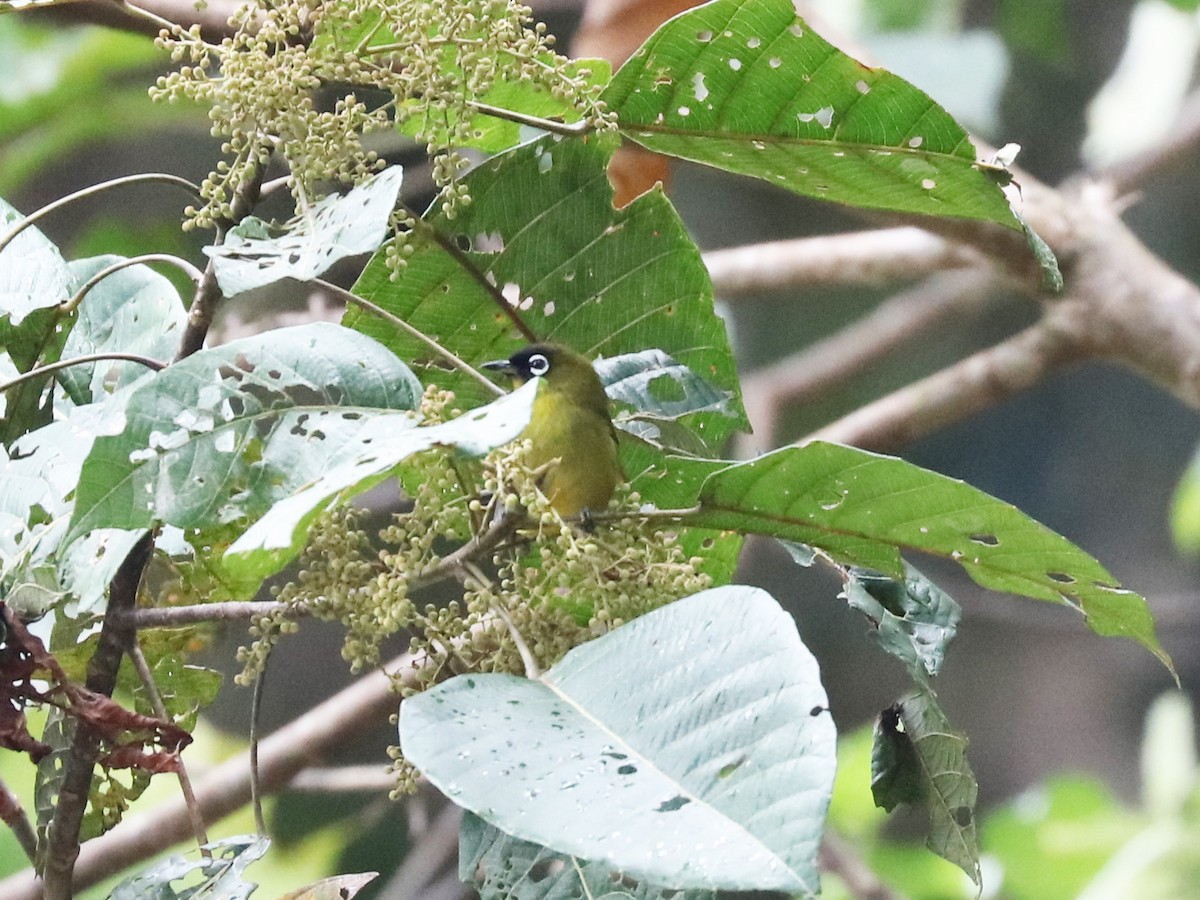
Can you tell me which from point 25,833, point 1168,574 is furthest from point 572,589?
point 1168,574

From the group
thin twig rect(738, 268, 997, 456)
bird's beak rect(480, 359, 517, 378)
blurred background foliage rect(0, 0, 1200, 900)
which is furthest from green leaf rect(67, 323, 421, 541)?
thin twig rect(738, 268, 997, 456)

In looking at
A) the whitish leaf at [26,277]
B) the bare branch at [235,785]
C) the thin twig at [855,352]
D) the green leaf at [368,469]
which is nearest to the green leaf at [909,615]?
the green leaf at [368,469]

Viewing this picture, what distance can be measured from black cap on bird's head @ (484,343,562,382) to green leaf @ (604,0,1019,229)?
16cm

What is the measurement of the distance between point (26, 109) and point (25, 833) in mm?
2363

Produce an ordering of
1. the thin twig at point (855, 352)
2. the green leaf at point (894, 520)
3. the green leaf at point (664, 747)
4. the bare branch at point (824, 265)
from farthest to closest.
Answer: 1. the thin twig at point (855, 352)
2. the bare branch at point (824, 265)
3. the green leaf at point (894, 520)
4. the green leaf at point (664, 747)

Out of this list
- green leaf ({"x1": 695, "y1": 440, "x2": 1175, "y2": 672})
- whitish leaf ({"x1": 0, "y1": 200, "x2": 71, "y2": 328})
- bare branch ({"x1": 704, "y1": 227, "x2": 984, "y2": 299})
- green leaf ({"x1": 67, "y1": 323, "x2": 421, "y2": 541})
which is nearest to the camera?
green leaf ({"x1": 67, "y1": 323, "x2": 421, "y2": 541})

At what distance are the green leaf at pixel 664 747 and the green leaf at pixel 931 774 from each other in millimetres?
266

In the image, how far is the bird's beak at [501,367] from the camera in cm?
93

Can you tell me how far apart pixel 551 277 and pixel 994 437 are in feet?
10.2

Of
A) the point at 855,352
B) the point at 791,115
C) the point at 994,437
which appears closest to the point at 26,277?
the point at 791,115

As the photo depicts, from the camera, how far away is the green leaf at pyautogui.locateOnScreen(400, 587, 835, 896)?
18.0 inches

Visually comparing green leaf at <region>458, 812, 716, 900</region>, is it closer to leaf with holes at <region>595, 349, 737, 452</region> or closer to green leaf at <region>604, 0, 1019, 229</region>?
leaf with holes at <region>595, 349, 737, 452</region>

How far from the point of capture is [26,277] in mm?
854

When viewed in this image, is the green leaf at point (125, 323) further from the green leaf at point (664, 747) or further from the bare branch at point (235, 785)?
the bare branch at point (235, 785)
